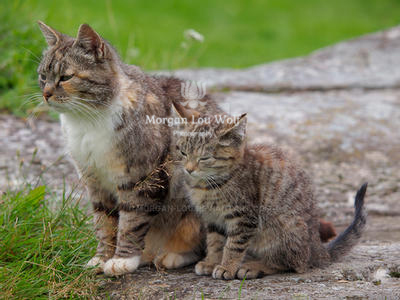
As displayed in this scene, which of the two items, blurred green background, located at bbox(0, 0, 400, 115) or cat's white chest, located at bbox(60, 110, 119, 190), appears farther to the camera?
blurred green background, located at bbox(0, 0, 400, 115)

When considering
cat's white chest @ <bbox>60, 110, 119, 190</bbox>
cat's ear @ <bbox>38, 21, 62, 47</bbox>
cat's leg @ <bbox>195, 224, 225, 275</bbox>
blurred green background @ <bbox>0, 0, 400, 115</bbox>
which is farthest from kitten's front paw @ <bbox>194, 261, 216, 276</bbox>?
blurred green background @ <bbox>0, 0, 400, 115</bbox>

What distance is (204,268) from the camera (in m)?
3.44

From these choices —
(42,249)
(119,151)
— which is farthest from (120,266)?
(119,151)

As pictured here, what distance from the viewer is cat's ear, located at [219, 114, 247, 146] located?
11.1ft

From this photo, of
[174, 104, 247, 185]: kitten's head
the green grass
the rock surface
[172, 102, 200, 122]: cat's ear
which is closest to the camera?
the green grass

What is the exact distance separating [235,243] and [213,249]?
205 millimetres

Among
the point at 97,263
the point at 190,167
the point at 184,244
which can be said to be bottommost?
the point at 97,263

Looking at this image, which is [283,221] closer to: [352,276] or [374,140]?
[352,276]

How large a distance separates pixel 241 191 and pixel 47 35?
153cm

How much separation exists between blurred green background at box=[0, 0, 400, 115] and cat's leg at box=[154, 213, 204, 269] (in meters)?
3.01

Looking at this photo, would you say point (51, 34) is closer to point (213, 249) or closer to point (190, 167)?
point (190, 167)

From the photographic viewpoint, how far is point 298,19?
12.2 metres

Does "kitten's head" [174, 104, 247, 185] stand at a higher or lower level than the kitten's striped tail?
higher

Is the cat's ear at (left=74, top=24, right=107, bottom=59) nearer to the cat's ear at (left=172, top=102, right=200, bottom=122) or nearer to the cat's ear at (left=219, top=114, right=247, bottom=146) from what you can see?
the cat's ear at (left=172, top=102, right=200, bottom=122)
